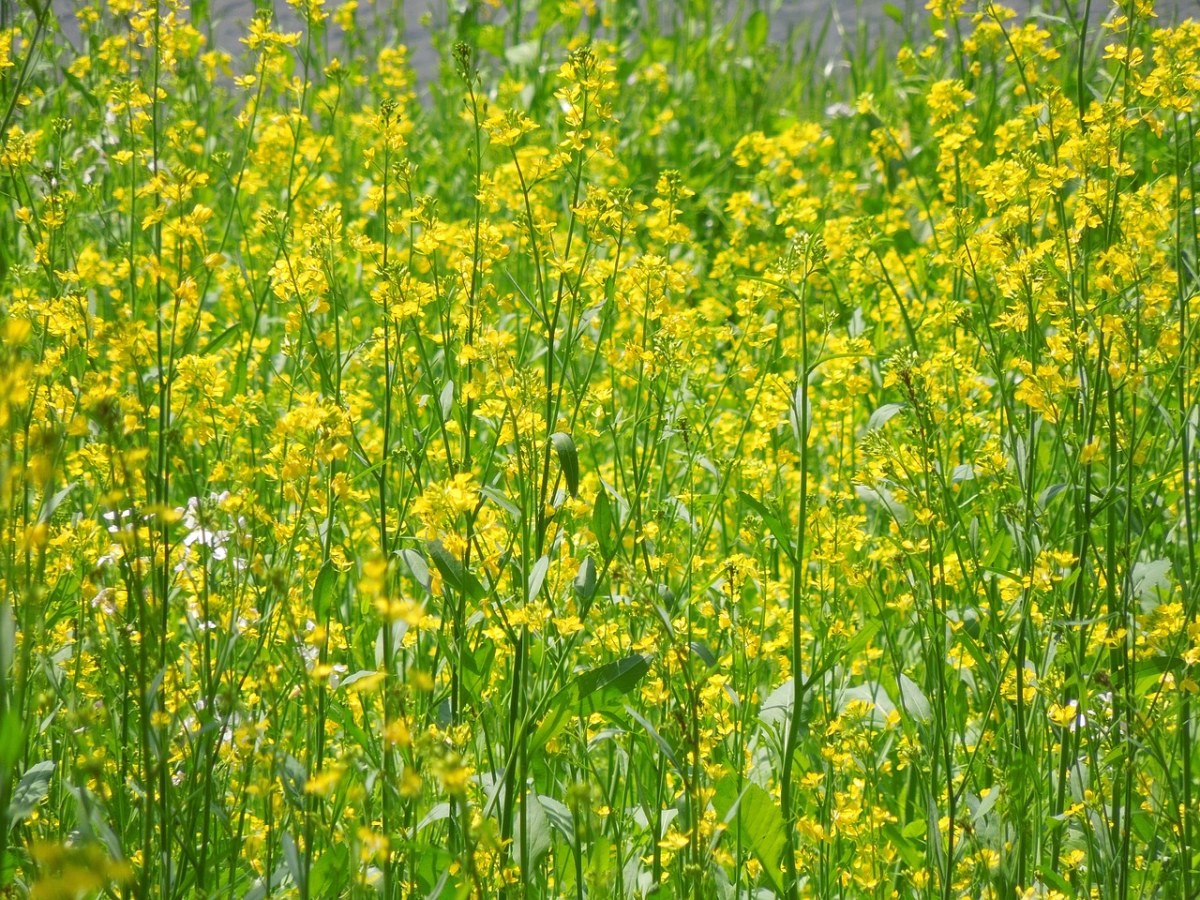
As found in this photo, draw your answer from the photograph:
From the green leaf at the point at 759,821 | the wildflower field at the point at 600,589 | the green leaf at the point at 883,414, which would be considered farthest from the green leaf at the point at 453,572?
the green leaf at the point at 883,414

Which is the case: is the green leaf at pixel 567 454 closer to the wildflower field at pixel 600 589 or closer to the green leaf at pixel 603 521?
the wildflower field at pixel 600 589

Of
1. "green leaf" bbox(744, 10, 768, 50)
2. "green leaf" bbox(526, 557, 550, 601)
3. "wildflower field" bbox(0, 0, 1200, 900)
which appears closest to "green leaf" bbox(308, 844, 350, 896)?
"wildflower field" bbox(0, 0, 1200, 900)

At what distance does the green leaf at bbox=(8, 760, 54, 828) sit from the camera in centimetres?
153

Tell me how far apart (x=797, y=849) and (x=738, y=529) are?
949 millimetres

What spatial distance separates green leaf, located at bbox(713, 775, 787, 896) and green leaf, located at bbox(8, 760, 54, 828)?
0.88 meters

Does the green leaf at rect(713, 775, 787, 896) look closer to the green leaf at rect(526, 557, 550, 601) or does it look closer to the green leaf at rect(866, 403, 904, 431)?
the green leaf at rect(526, 557, 550, 601)

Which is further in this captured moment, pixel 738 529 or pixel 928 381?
pixel 738 529

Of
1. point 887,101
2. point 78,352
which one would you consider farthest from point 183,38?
point 887,101

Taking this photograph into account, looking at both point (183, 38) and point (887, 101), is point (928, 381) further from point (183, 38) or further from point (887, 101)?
point (887, 101)

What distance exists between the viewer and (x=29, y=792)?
5.34 ft

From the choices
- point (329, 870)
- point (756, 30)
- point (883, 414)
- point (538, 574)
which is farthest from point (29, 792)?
point (756, 30)

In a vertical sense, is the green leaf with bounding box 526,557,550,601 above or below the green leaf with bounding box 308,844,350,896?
above

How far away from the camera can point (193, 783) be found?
68.7 inches

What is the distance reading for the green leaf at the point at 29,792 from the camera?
5.02ft
